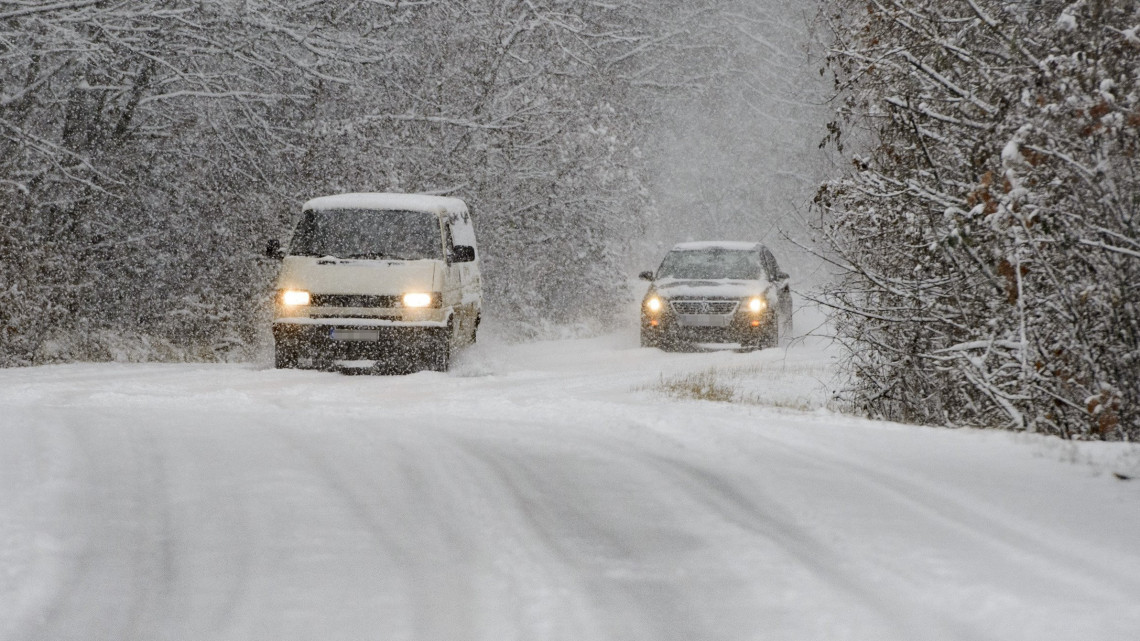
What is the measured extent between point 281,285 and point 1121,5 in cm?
873

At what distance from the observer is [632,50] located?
29.0 metres

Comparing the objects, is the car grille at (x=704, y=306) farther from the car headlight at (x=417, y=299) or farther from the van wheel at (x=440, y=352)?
the car headlight at (x=417, y=299)

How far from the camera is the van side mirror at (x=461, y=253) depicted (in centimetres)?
1449

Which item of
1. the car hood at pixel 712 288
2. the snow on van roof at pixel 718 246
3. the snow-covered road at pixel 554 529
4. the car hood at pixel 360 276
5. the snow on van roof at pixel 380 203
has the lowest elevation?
the snow-covered road at pixel 554 529

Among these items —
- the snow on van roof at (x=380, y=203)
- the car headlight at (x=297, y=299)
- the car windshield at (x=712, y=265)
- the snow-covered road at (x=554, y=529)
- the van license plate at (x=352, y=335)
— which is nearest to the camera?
the snow-covered road at (x=554, y=529)

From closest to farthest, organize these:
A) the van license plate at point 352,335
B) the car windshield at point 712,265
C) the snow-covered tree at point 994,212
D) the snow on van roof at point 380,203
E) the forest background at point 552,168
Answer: the snow-covered tree at point 994,212 < the forest background at point 552,168 < the van license plate at point 352,335 < the snow on van roof at point 380,203 < the car windshield at point 712,265

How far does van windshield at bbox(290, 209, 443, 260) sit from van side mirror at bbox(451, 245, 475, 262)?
0.18 meters

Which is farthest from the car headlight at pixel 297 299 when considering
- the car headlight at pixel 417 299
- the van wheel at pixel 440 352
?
the van wheel at pixel 440 352

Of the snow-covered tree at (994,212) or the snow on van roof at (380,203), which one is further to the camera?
the snow on van roof at (380,203)

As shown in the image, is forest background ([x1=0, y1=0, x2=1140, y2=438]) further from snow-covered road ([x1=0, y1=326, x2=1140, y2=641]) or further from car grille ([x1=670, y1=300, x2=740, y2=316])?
car grille ([x1=670, y1=300, x2=740, y2=316])

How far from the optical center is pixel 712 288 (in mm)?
19000

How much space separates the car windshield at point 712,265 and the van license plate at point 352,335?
732 cm

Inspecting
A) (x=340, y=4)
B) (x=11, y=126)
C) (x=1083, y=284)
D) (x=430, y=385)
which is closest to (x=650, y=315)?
(x=340, y=4)

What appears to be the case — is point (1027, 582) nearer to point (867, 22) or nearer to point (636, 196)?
point (867, 22)
